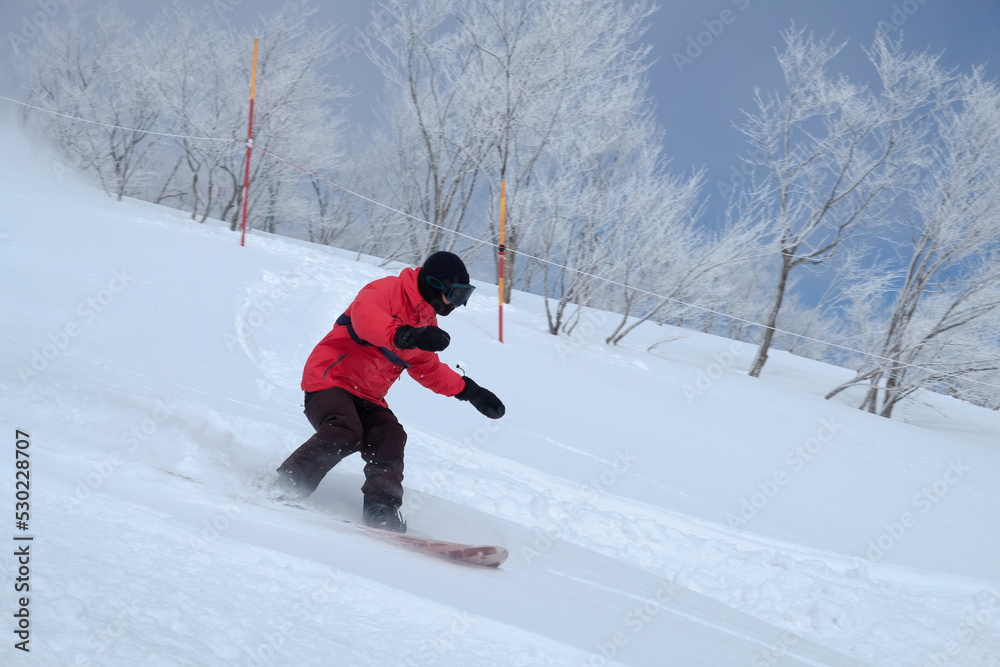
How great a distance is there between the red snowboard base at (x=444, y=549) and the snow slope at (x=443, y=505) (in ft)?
0.28

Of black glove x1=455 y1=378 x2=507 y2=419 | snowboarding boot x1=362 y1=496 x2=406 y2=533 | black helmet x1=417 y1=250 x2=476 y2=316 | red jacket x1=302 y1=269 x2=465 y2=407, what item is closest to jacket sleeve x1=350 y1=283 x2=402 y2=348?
red jacket x1=302 y1=269 x2=465 y2=407

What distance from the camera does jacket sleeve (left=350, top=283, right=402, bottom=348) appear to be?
2557 millimetres

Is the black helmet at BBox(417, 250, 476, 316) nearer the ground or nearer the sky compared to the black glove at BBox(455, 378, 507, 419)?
nearer the sky

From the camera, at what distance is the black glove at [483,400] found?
2963mm

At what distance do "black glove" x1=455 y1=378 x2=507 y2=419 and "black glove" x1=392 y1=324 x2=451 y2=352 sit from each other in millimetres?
530

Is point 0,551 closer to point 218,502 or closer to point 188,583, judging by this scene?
point 188,583

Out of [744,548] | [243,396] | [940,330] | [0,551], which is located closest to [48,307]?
[243,396]

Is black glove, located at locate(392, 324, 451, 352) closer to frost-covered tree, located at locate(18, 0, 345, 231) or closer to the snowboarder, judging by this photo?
the snowboarder

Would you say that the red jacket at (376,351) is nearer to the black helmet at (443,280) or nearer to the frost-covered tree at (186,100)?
the black helmet at (443,280)

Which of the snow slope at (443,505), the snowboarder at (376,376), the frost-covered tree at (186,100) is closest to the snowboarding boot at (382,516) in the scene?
the snowboarder at (376,376)

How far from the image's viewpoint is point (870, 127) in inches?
462

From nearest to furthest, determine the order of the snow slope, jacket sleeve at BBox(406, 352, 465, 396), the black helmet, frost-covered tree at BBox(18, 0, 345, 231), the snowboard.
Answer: the snow slope, the snowboard, the black helmet, jacket sleeve at BBox(406, 352, 465, 396), frost-covered tree at BBox(18, 0, 345, 231)

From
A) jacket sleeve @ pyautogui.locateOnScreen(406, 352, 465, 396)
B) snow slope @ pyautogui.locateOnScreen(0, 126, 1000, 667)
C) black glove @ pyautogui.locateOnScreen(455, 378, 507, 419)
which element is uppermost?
jacket sleeve @ pyautogui.locateOnScreen(406, 352, 465, 396)

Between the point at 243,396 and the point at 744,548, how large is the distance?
348 centimetres
